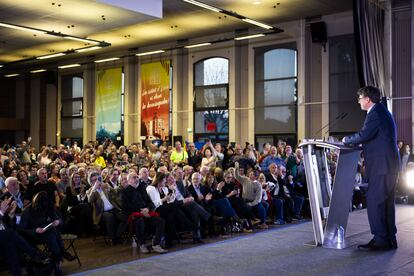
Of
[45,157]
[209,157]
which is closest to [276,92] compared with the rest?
[209,157]

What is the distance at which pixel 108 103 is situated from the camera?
853 inches

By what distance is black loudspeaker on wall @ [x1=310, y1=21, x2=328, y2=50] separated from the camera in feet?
50.5

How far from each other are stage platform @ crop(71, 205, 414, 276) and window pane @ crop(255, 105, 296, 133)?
437 inches

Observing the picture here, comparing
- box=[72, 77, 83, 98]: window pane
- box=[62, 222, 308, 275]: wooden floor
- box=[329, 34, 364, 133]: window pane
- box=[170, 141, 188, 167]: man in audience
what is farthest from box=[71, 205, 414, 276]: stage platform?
box=[72, 77, 83, 98]: window pane

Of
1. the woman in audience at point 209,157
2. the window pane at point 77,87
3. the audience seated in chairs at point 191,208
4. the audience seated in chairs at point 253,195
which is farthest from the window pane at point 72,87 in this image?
the audience seated in chairs at point 191,208

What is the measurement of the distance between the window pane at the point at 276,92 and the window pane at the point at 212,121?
61.0 inches

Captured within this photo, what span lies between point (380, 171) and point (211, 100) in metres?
14.2

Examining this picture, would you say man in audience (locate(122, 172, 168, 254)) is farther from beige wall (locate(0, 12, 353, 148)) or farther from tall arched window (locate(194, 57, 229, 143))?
tall arched window (locate(194, 57, 229, 143))

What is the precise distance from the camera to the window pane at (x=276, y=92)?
16594mm

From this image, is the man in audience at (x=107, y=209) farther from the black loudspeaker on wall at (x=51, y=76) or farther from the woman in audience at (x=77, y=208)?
the black loudspeaker on wall at (x=51, y=76)

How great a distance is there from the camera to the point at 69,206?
297 inches

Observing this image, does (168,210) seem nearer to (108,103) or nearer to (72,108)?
(108,103)

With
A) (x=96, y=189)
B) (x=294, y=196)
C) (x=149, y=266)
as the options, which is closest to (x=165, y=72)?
(x=294, y=196)

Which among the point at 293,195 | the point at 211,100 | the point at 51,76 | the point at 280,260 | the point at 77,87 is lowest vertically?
the point at 280,260
